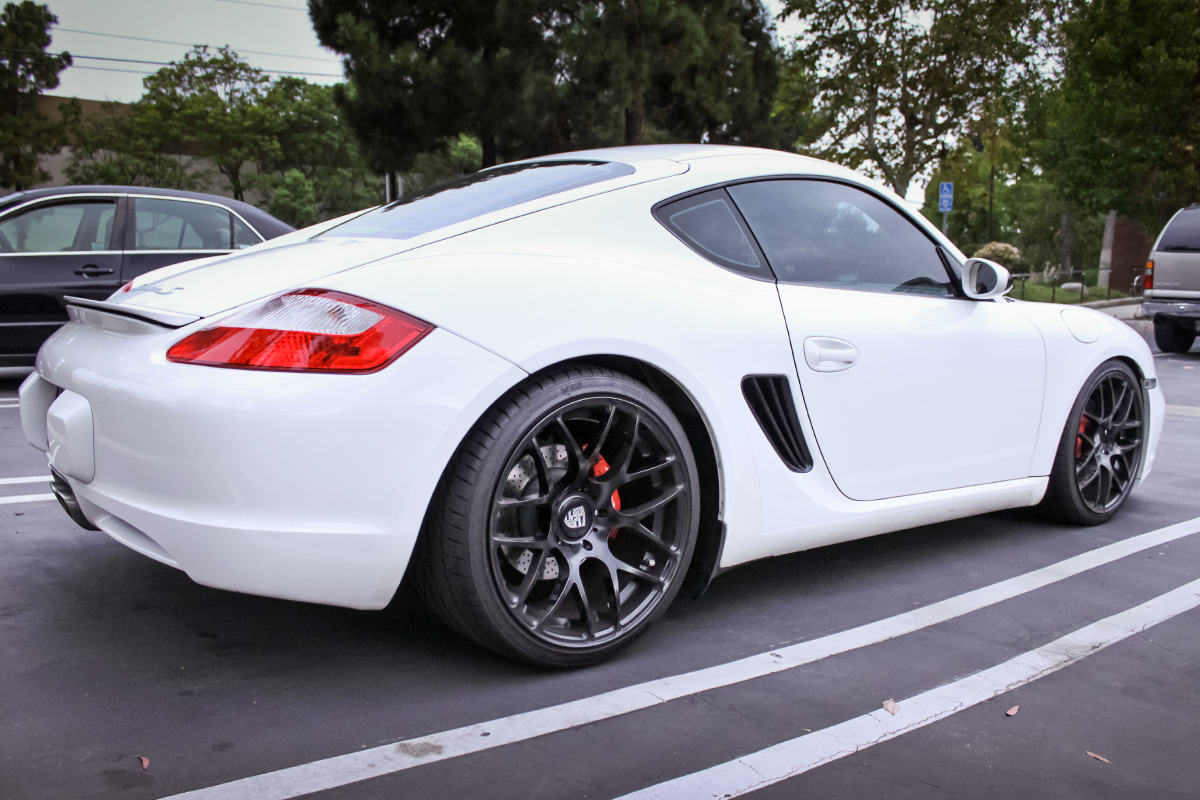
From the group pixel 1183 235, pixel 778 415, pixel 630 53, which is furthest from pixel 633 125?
pixel 778 415

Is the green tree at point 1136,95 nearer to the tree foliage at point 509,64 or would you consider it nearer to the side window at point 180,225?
the tree foliage at point 509,64

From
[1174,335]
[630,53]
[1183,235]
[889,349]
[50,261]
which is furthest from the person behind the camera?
[630,53]

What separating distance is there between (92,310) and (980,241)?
292 ft

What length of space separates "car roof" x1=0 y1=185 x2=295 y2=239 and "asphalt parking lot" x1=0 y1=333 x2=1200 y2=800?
16.3 ft

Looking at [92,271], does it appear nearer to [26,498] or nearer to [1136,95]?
[26,498]

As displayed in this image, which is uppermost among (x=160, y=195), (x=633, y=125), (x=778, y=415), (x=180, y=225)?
(x=633, y=125)

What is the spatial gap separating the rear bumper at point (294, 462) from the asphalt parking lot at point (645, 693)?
1.10 ft

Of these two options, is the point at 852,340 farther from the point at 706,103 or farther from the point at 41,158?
the point at 41,158

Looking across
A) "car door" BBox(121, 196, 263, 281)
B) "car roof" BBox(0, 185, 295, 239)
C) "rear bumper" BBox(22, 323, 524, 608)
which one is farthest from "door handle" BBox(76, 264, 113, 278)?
"rear bumper" BBox(22, 323, 524, 608)

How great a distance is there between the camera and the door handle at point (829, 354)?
9.89 feet

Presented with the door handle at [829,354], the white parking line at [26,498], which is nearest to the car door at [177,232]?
the white parking line at [26,498]

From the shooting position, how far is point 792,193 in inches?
130

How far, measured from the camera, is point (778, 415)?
2.95 metres

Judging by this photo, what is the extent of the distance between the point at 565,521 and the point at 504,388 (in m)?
0.39
